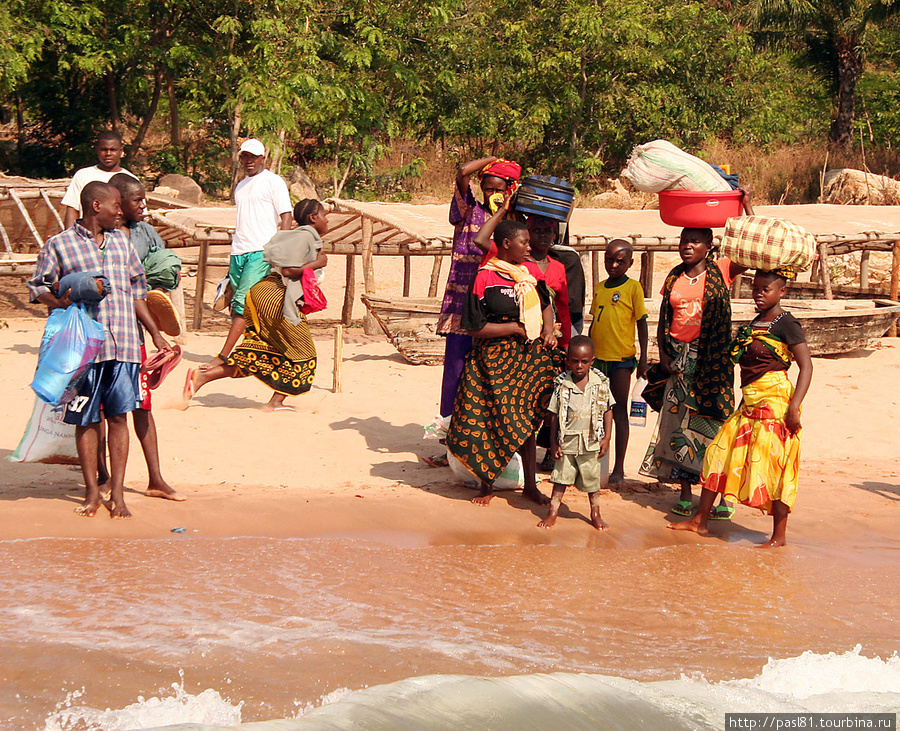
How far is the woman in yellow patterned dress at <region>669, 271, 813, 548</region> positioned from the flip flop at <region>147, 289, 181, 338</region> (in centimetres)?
323

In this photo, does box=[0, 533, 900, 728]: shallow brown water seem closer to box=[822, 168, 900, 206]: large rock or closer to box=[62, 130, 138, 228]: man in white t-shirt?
box=[62, 130, 138, 228]: man in white t-shirt

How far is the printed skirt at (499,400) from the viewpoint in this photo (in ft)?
18.4

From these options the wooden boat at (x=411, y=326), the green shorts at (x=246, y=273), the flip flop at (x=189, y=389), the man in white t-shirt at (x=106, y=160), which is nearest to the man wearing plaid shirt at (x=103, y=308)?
the man in white t-shirt at (x=106, y=160)

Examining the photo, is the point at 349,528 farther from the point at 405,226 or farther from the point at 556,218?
the point at 405,226

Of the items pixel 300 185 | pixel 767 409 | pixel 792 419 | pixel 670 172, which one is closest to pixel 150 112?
pixel 300 185

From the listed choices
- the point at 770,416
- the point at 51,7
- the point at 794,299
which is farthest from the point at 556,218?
the point at 51,7

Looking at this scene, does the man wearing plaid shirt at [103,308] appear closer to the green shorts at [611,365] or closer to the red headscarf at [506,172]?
the red headscarf at [506,172]

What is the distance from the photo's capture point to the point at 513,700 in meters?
3.72

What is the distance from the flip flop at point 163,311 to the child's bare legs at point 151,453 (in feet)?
1.93

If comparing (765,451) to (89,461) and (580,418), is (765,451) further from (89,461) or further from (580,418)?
(89,461)

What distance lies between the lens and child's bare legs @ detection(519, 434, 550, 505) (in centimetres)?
588

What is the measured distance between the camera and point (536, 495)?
594cm

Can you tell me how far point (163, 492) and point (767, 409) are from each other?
3.39m

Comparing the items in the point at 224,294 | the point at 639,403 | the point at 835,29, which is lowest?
the point at 639,403
